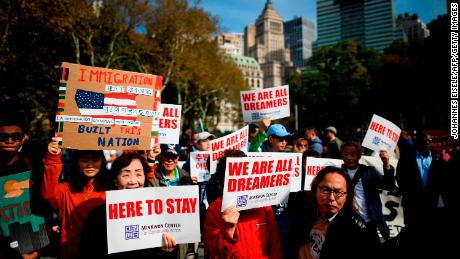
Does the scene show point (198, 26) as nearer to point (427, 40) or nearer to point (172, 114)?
point (427, 40)

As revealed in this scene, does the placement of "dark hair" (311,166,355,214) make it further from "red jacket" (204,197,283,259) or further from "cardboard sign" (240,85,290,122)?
"cardboard sign" (240,85,290,122)

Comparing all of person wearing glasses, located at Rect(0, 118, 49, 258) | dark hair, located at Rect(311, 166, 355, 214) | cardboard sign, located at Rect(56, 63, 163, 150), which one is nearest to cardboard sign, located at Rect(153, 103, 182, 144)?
cardboard sign, located at Rect(56, 63, 163, 150)

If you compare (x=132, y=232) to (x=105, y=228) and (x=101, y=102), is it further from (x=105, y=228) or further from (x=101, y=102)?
(x=101, y=102)

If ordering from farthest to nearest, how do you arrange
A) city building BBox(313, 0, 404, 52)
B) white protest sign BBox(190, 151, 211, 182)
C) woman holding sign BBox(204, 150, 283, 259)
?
city building BBox(313, 0, 404, 52) → white protest sign BBox(190, 151, 211, 182) → woman holding sign BBox(204, 150, 283, 259)

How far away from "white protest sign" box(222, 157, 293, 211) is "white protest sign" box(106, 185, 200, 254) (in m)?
0.30

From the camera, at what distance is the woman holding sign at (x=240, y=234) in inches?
102

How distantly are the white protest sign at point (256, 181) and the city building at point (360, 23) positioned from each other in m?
97.2

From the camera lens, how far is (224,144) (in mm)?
5488

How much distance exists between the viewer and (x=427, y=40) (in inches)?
969

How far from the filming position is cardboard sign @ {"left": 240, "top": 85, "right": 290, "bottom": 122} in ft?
20.6

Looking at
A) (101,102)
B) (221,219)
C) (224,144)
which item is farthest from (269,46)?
(221,219)

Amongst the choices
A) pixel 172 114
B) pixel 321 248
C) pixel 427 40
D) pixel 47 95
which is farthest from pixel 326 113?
pixel 321 248

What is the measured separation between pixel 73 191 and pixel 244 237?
1.60 m

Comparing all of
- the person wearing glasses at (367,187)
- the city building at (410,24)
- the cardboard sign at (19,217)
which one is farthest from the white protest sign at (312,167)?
the city building at (410,24)
